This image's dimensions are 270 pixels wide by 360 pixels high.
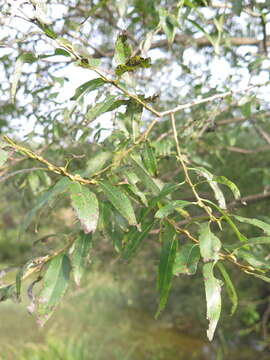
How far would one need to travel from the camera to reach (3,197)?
244 cm

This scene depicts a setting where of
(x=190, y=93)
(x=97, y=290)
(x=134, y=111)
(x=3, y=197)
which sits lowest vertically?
(x=97, y=290)

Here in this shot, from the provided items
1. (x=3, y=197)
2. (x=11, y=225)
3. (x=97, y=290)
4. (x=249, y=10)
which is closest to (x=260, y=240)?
(x=249, y=10)

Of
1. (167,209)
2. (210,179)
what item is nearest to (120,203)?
(167,209)

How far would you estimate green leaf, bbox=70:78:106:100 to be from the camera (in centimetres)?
65

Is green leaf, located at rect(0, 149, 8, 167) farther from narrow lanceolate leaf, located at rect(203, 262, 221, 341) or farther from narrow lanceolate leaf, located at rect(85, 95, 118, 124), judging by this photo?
narrow lanceolate leaf, located at rect(203, 262, 221, 341)

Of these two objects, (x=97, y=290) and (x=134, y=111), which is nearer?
(x=134, y=111)

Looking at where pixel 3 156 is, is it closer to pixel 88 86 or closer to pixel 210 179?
pixel 88 86

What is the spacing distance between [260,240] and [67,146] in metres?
1.01

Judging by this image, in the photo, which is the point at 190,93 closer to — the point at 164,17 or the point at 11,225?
the point at 164,17

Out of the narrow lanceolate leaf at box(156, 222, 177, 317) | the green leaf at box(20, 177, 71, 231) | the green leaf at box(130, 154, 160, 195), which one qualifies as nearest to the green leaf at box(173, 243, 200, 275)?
the narrow lanceolate leaf at box(156, 222, 177, 317)

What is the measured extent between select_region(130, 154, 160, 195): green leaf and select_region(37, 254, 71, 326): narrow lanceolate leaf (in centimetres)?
19

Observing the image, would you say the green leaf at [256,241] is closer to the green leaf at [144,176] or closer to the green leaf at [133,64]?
the green leaf at [144,176]

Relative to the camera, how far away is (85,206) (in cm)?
58

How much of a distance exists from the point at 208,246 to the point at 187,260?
0.08 meters
